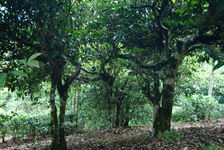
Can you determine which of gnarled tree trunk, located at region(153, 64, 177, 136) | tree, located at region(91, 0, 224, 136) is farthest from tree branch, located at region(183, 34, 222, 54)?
gnarled tree trunk, located at region(153, 64, 177, 136)

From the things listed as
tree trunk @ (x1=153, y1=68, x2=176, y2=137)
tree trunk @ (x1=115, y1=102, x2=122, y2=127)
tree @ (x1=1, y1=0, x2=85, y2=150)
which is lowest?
tree trunk @ (x1=115, y1=102, x2=122, y2=127)

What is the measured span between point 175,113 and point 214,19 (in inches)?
427

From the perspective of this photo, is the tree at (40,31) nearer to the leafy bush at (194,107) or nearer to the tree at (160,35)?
the tree at (160,35)

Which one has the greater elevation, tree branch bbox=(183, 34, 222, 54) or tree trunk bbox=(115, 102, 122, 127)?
tree branch bbox=(183, 34, 222, 54)

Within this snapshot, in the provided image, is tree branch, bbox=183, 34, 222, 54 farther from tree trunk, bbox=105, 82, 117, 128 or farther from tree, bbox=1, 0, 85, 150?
tree trunk, bbox=105, 82, 117, 128

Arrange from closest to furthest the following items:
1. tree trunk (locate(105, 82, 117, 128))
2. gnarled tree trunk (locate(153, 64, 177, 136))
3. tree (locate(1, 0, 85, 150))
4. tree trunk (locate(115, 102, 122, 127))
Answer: tree (locate(1, 0, 85, 150)) → gnarled tree trunk (locate(153, 64, 177, 136)) → tree trunk (locate(105, 82, 117, 128)) → tree trunk (locate(115, 102, 122, 127))

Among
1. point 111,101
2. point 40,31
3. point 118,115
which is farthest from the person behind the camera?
point 118,115

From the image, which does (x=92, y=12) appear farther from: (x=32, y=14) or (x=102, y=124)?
(x=102, y=124)

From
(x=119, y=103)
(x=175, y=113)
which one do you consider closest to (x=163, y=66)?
(x=119, y=103)

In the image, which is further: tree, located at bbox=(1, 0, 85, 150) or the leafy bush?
the leafy bush

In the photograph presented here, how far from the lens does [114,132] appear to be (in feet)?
25.6

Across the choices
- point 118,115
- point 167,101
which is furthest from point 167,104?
point 118,115

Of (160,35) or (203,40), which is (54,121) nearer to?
(160,35)

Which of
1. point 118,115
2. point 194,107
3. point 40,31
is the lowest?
point 118,115
